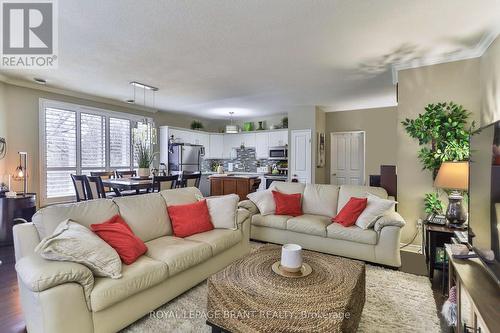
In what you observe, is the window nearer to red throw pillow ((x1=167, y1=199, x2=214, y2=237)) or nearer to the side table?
red throw pillow ((x1=167, y1=199, x2=214, y2=237))

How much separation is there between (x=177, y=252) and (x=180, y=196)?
988mm

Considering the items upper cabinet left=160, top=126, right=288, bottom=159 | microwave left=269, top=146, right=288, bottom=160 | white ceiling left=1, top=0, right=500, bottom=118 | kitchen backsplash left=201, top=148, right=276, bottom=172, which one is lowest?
kitchen backsplash left=201, top=148, right=276, bottom=172

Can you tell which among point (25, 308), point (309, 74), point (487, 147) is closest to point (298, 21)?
point (309, 74)

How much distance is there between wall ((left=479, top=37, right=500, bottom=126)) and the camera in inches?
107

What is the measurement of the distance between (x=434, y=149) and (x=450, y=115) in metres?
0.47

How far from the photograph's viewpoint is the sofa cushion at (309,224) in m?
3.23

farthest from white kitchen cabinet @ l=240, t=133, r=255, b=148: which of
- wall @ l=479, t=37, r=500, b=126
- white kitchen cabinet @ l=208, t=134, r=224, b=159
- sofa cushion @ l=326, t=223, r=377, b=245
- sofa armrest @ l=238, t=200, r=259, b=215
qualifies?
wall @ l=479, t=37, r=500, b=126

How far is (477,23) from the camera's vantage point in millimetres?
2549

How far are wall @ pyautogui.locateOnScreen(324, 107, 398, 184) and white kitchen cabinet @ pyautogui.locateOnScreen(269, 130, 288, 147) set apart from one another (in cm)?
144

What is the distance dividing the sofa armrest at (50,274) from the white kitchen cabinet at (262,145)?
6166 mm

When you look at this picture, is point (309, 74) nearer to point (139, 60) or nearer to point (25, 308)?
point (139, 60)

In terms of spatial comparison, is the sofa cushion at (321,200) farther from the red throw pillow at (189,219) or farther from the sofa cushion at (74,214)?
the sofa cushion at (74,214)

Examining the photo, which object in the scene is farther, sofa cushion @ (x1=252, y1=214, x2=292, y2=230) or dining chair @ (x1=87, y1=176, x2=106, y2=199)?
dining chair @ (x1=87, y1=176, x2=106, y2=199)

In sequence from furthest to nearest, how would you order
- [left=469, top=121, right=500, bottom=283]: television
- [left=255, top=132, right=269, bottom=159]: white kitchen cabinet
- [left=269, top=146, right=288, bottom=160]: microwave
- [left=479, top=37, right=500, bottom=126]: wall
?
[left=255, top=132, right=269, bottom=159]: white kitchen cabinet → [left=269, top=146, right=288, bottom=160]: microwave → [left=479, top=37, right=500, bottom=126]: wall → [left=469, top=121, right=500, bottom=283]: television
